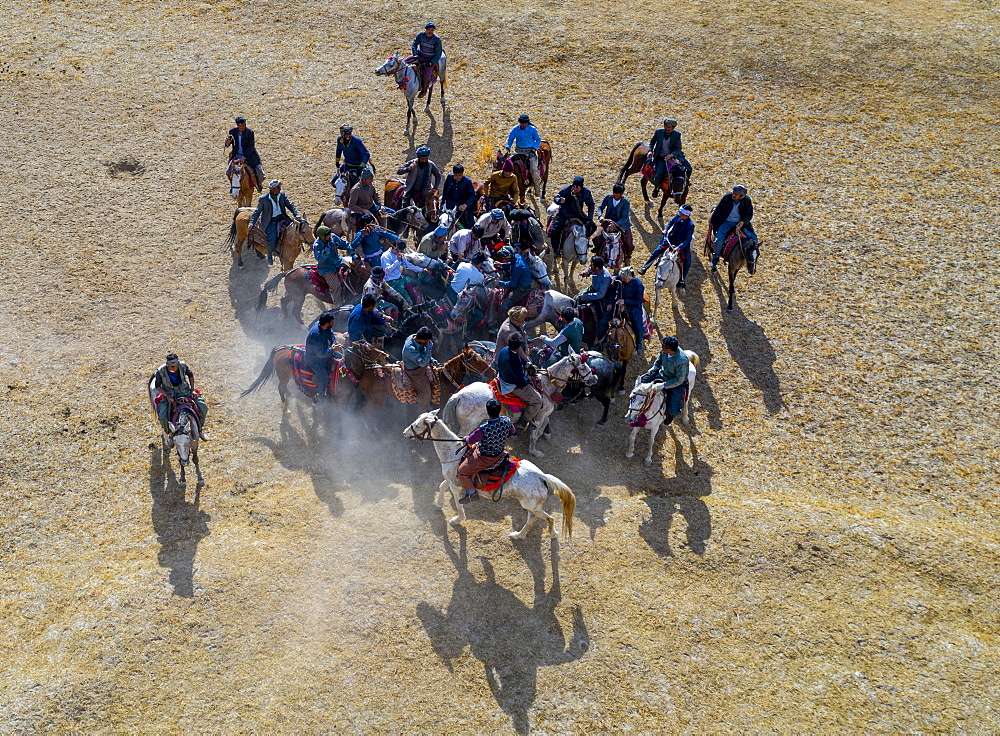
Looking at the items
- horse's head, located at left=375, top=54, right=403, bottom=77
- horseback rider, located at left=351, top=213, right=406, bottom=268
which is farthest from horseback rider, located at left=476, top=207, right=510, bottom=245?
horse's head, located at left=375, top=54, right=403, bottom=77

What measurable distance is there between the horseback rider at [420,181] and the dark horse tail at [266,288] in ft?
11.0

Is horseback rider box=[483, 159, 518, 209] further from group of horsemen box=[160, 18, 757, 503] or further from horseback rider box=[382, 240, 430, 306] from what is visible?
horseback rider box=[382, 240, 430, 306]

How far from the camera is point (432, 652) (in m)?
11.1

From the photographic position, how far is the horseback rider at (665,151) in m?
19.9

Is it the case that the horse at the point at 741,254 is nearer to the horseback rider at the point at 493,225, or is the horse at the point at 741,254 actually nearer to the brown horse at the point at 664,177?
the brown horse at the point at 664,177

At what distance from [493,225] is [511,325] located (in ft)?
9.80

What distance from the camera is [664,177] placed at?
20062 mm

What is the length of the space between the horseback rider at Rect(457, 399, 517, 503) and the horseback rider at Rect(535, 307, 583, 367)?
110 inches

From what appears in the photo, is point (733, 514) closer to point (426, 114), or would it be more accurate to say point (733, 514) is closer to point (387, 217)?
point (387, 217)

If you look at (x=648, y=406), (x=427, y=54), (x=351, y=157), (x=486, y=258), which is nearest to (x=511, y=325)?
(x=486, y=258)

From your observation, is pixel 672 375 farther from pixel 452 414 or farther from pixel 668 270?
pixel 452 414

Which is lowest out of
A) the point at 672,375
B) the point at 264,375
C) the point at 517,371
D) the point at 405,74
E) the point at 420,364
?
the point at 264,375

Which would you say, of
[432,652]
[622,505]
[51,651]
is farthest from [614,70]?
[51,651]

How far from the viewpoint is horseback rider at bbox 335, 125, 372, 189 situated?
19266mm
